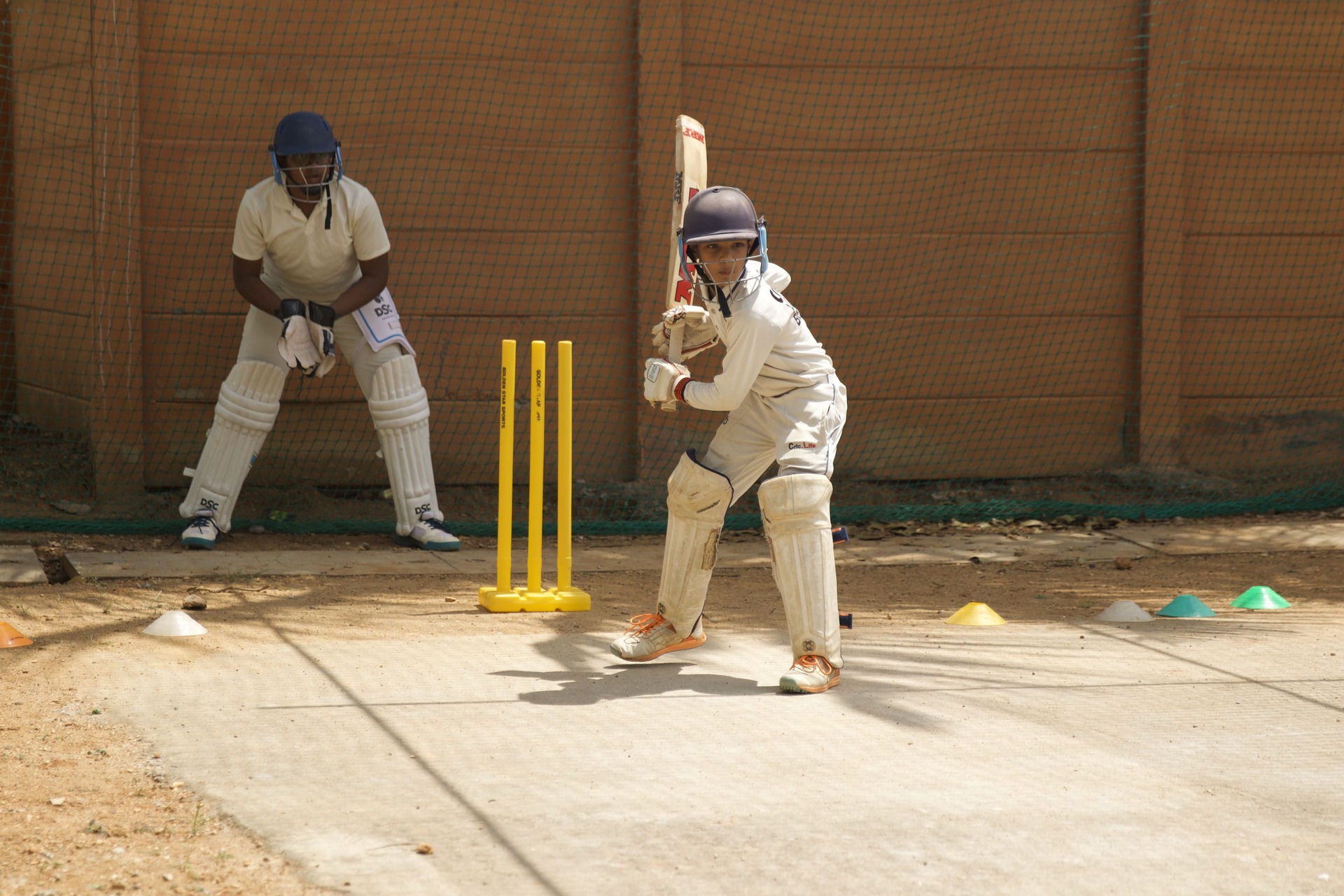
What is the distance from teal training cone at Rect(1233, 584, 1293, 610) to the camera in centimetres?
577

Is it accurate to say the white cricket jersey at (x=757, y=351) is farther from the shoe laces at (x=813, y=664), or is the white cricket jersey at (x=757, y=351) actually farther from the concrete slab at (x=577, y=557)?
the concrete slab at (x=577, y=557)

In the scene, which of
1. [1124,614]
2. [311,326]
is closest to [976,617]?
[1124,614]

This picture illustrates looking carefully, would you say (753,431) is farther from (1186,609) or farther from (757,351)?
(1186,609)

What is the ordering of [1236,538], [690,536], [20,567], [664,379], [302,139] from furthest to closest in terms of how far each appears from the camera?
1. [1236,538]
2. [302,139]
3. [20,567]
4. [690,536]
5. [664,379]

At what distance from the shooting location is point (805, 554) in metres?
4.40

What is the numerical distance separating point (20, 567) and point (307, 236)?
6.55ft

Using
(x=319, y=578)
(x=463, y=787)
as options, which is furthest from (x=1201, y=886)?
(x=319, y=578)

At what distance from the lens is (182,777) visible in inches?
135

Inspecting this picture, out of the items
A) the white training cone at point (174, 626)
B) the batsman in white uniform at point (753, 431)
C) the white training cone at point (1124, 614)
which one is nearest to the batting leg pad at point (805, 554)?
the batsman in white uniform at point (753, 431)

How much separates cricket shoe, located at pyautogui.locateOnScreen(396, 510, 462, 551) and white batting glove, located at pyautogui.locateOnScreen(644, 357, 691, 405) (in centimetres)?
266

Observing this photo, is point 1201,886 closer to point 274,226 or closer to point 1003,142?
point 274,226

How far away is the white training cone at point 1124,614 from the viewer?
18.3 ft

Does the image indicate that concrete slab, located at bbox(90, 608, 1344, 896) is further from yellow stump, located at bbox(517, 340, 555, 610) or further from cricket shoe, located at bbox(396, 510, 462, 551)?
cricket shoe, located at bbox(396, 510, 462, 551)

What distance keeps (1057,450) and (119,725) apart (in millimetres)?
5928
